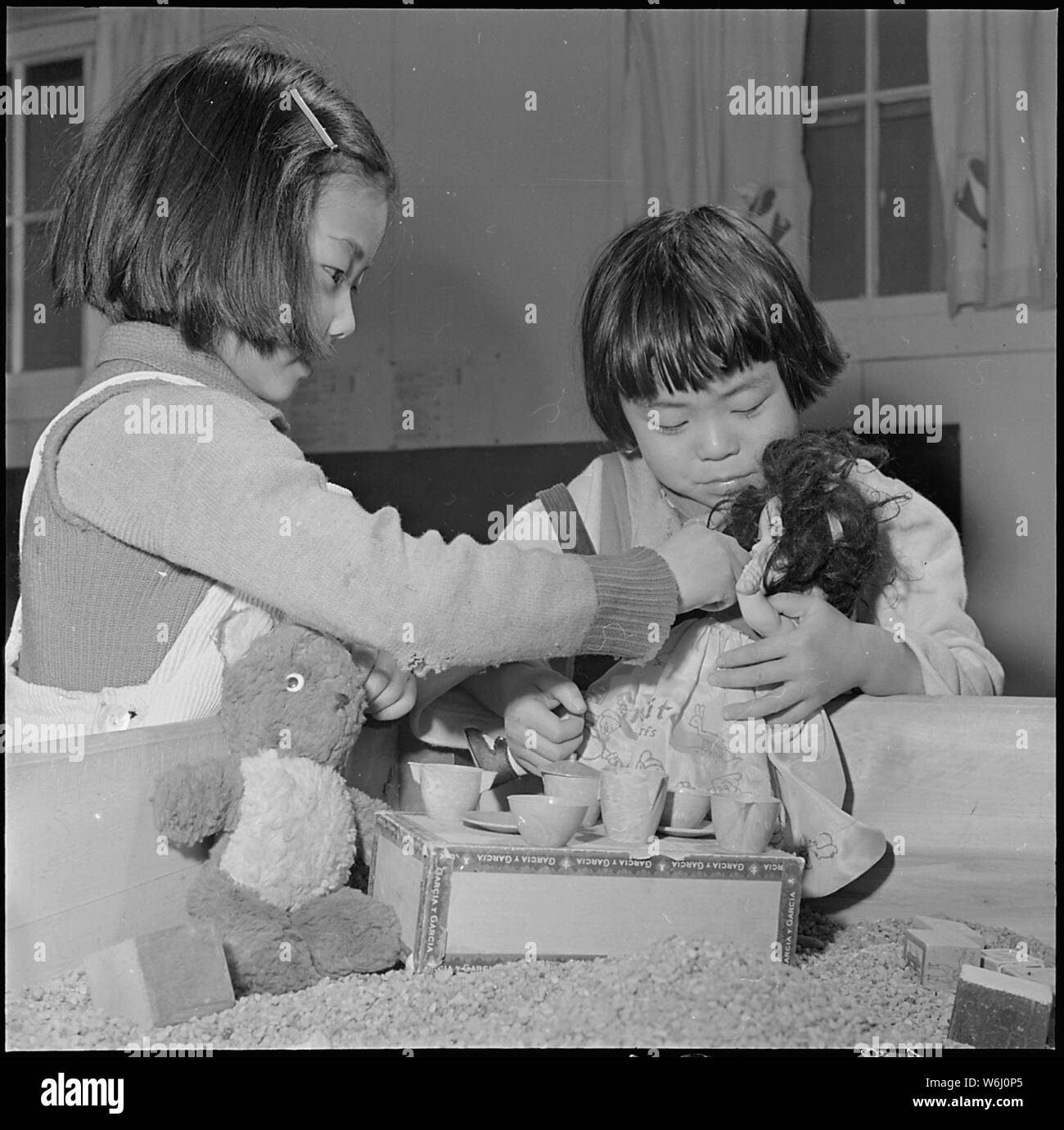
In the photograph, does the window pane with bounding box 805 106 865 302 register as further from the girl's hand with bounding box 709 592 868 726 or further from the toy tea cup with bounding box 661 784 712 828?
the toy tea cup with bounding box 661 784 712 828

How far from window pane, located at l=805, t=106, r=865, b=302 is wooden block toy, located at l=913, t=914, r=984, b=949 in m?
0.84

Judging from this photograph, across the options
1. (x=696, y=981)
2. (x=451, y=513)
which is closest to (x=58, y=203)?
(x=696, y=981)

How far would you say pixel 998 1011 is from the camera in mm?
717

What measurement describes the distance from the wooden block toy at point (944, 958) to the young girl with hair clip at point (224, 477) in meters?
0.26

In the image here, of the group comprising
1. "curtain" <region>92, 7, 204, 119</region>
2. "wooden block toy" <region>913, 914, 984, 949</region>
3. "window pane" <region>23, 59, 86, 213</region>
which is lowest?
"wooden block toy" <region>913, 914, 984, 949</region>

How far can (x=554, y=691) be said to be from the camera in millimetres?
A: 860

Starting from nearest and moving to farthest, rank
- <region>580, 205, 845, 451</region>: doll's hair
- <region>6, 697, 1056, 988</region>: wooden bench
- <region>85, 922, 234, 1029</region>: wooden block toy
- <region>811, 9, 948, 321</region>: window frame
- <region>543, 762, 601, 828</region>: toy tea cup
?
1. <region>85, 922, 234, 1029</region>: wooden block toy
2. <region>543, 762, 601, 828</region>: toy tea cup
3. <region>6, 697, 1056, 988</region>: wooden bench
4. <region>580, 205, 845, 451</region>: doll's hair
5. <region>811, 9, 948, 321</region>: window frame

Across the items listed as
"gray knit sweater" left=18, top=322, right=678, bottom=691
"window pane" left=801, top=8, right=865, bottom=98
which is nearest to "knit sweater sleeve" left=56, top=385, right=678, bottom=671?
"gray knit sweater" left=18, top=322, right=678, bottom=691

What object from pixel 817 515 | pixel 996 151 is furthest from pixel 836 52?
pixel 817 515

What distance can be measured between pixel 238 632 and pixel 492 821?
0.20 m

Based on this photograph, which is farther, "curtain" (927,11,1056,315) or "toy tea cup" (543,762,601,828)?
"curtain" (927,11,1056,315)

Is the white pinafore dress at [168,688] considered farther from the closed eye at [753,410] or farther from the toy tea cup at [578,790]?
the closed eye at [753,410]

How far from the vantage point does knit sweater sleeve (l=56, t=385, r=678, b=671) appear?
686 mm

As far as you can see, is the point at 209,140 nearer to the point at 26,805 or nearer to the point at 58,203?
the point at 58,203
